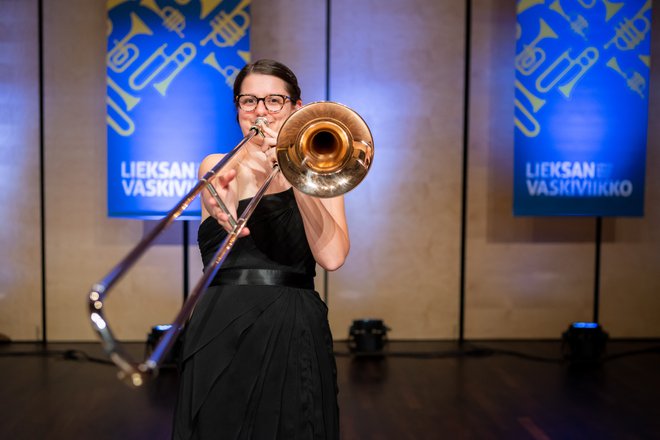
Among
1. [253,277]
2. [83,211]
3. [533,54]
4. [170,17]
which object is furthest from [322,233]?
[83,211]

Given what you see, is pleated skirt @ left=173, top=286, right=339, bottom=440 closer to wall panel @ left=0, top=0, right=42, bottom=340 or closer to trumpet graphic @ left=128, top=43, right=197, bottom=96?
trumpet graphic @ left=128, top=43, right=197, bottom=96

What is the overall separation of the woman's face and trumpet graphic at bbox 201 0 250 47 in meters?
2.66

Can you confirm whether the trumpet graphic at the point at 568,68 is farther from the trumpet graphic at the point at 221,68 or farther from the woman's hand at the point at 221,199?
the woman's hand at the point at 221,199

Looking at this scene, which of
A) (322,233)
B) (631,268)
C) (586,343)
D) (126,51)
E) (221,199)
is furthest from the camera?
(631,268)

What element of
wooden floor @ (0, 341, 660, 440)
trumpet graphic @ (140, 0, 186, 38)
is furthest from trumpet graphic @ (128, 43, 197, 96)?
wooden floor @ (0, 341, 660, 440)

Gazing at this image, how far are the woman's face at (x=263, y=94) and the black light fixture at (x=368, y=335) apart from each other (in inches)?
119

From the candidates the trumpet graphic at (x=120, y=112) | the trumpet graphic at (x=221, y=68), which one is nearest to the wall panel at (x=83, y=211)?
the trumpet graphic at (x=120, y=112)

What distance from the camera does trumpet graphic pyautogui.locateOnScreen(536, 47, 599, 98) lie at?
4.41 m

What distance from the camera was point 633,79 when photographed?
444cm

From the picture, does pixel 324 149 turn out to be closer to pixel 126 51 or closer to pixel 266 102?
pixel 266 102

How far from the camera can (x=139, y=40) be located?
419 cm

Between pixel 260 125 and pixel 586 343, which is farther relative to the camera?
pixel 586 343

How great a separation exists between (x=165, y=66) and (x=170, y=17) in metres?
0.35

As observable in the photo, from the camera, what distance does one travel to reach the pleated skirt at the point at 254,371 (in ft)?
5.11
